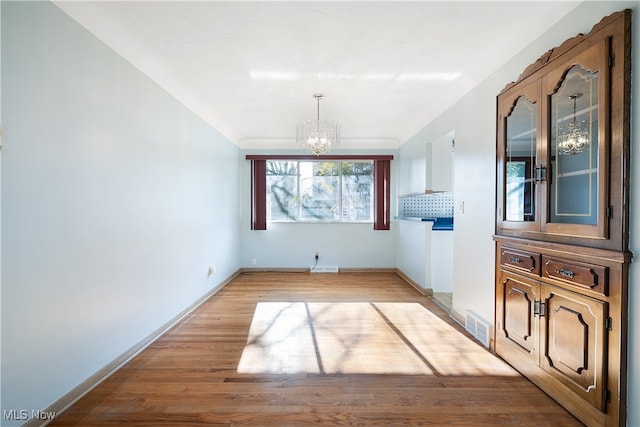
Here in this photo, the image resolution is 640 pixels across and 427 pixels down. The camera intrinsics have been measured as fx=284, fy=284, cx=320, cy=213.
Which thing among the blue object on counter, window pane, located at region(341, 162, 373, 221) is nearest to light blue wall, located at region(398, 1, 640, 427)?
the blue object on counter

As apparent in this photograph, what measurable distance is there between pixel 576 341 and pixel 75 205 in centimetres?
316

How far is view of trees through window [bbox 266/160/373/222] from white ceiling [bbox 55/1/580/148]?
2.07 metres

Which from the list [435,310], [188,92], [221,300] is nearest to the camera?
[188,92]

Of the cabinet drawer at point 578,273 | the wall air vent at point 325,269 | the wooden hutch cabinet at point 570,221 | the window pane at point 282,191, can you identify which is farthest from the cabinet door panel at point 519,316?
the window pane at point 282,191

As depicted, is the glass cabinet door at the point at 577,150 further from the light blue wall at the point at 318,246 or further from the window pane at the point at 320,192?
the window pane at the point at 320,192

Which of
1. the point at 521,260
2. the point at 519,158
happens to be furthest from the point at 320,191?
the point at 521,260

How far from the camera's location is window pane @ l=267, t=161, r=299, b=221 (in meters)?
5.84

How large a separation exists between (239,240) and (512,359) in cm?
465

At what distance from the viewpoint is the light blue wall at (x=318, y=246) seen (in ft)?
18.7

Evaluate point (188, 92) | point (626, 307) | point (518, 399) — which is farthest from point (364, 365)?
point (188, 92)

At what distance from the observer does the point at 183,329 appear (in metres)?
2.96

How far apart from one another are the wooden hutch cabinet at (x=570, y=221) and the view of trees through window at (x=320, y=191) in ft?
11.5

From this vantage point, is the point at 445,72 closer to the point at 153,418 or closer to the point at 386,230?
the point at 386,230

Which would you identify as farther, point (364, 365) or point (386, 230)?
point (386, 230)
